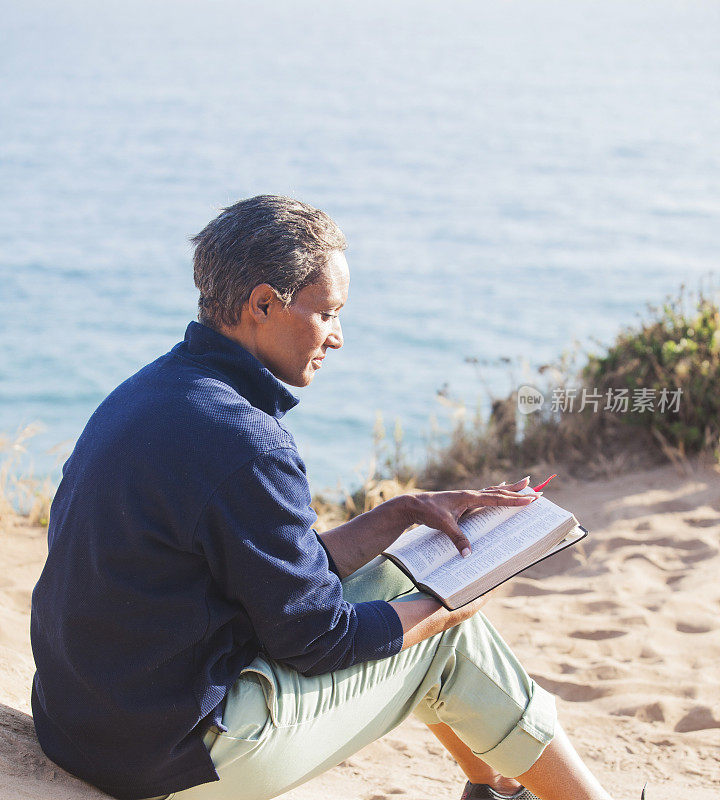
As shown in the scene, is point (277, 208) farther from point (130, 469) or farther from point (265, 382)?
point (130, 469)

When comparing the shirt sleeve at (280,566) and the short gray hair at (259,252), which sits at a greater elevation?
the short gray hair at (259,252)

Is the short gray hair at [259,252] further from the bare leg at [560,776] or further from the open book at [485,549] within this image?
the bare leg at [560,776]

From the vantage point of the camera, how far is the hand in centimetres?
240

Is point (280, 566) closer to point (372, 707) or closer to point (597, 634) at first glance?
point (372, 707)

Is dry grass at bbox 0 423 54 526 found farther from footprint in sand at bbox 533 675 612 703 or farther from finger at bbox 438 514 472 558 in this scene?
finger at bbox 438 514 472 558

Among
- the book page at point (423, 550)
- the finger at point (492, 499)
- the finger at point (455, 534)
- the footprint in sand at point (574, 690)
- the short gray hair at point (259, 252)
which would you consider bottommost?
the footprint in sand at point (574, 690)

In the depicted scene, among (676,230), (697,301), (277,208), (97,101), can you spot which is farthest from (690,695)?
(97,101)

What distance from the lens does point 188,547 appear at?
1.92 meters

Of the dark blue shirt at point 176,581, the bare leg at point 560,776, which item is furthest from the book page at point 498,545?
the bare leg at point 560,776

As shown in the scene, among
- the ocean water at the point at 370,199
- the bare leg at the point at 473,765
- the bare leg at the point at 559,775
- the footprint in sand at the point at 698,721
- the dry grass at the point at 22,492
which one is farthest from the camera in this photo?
the ocean water at the point at 370,199

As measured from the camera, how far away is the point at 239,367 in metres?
2.15

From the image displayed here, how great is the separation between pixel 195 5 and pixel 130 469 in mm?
86862

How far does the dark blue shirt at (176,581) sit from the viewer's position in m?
1.91

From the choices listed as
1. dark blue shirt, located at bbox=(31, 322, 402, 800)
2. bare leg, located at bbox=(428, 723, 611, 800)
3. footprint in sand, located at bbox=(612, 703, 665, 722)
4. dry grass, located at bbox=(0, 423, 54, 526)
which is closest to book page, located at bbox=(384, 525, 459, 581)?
dark blue shirt, located at bbox=(31, 322, 402, 800)
